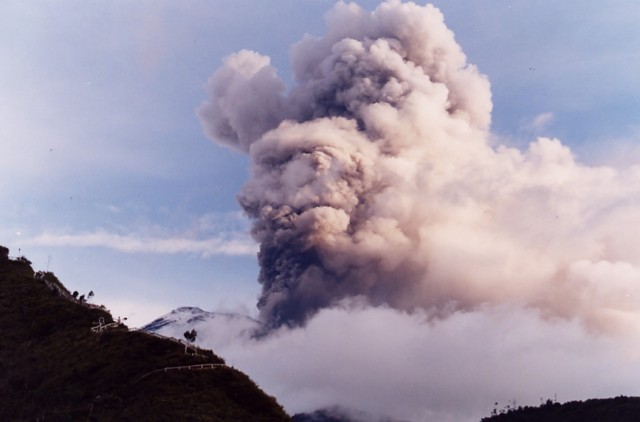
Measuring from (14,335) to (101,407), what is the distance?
2479cm

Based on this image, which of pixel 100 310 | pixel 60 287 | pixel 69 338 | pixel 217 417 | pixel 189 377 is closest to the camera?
pixel 217 417

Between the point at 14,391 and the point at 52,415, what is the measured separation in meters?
8.24

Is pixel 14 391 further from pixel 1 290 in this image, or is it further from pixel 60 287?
pixel 60 287

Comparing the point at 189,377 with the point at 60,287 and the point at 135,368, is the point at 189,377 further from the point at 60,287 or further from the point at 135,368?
the point at 60,287

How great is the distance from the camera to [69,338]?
81.6 metres

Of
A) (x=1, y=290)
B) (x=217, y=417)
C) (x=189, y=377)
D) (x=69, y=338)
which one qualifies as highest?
(x=1, y=290)

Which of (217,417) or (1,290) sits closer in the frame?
(217,417)

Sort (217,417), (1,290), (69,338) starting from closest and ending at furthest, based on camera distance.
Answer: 1. (217,417)
2. (69,338)
3. (1,290)

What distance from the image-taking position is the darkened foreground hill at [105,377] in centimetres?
6366

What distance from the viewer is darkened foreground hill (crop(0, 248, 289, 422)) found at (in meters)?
63.7

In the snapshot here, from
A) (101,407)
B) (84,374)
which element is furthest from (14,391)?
(101,407)

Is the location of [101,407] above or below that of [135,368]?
below

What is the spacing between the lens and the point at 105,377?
7019 centimetres

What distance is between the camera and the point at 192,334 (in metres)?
85.2
